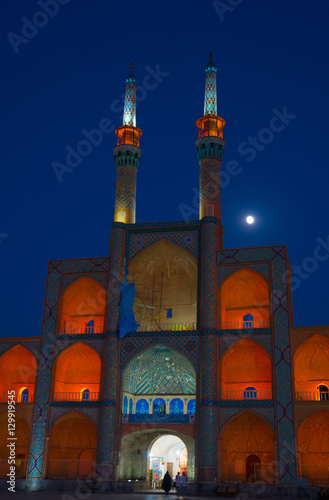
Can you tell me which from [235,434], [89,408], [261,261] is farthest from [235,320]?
[89,408]

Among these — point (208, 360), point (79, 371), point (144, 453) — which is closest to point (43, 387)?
point (79, 371)

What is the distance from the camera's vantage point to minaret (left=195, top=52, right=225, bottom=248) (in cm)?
2605

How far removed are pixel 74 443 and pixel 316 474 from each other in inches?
403

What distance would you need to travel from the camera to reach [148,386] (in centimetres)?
2519

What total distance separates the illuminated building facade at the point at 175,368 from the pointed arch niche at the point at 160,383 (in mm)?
49

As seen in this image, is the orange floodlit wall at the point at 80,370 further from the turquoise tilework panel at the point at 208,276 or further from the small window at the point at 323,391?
the small window at the point at 323,391

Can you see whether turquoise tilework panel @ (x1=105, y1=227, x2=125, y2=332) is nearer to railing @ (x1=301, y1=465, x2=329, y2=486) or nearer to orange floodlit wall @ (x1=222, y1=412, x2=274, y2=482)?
orange floodlit wall @ (x1=222, y1=412, x2=274, y2=482)

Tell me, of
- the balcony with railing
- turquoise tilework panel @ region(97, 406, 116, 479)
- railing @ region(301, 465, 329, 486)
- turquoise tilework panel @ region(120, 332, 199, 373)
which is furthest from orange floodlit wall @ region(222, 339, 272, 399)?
the balcony with railing

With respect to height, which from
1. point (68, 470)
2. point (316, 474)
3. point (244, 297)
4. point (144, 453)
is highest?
point (244, 297)

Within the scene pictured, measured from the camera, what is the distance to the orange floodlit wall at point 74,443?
23.7 metres

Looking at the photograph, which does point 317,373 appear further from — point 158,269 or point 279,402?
point 158,269

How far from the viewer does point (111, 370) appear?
23.2 metres

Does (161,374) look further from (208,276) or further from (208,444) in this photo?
(208,276)

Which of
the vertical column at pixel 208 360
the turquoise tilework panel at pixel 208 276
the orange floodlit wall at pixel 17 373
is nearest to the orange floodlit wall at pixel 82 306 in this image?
the orange floodlit wall at pixel 17 373
